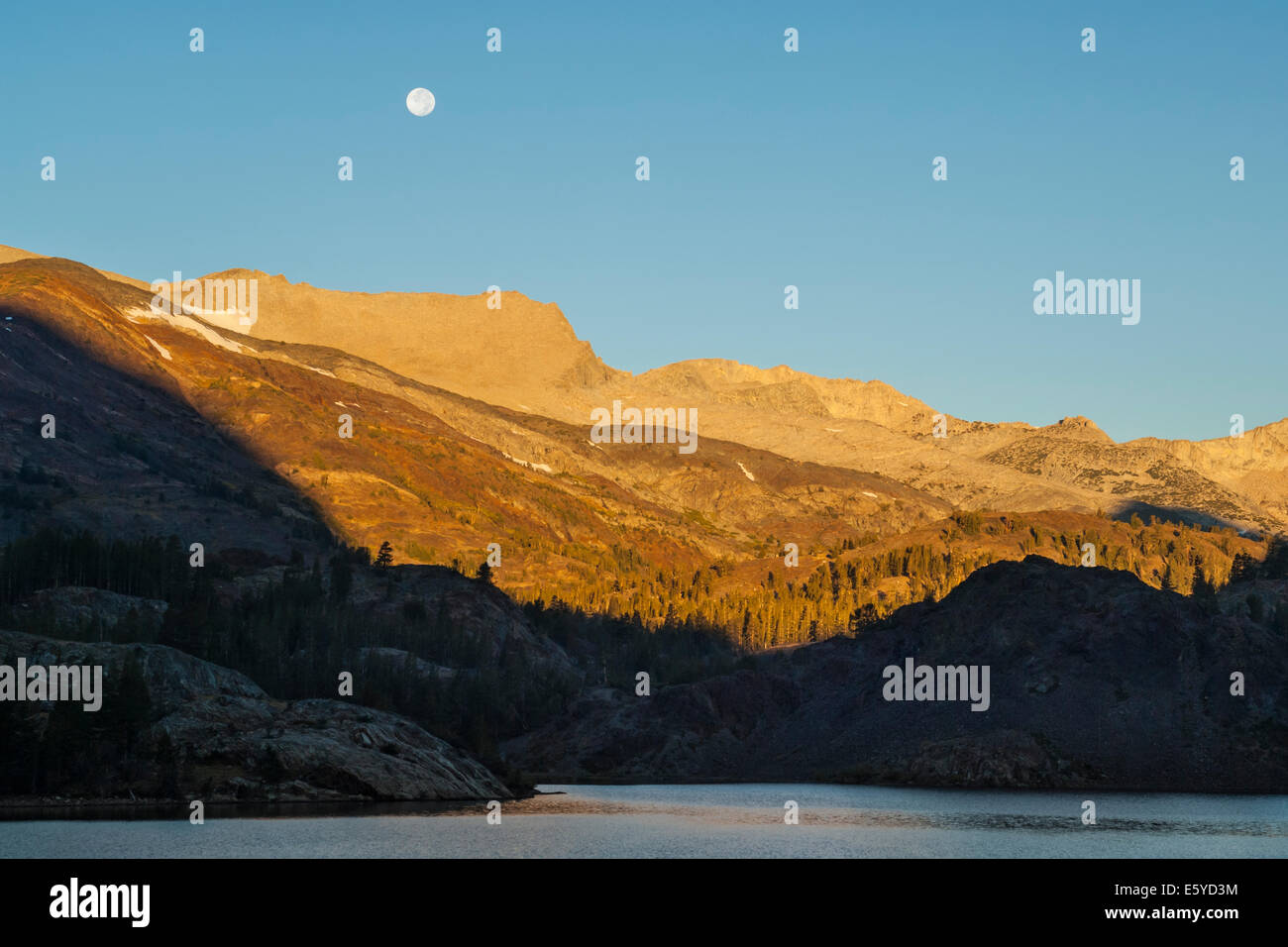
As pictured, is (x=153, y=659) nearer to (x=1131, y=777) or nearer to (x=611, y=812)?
(x=611, y=812)

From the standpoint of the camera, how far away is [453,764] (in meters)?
169

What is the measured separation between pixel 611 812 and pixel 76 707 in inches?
2160

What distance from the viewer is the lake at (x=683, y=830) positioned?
331 ft

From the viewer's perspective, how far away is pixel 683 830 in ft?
409

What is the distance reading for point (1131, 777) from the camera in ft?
647

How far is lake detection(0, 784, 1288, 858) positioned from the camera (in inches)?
3971
